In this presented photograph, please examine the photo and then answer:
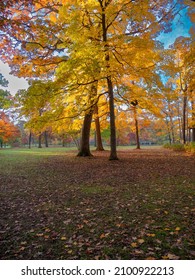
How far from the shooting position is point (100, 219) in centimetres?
440

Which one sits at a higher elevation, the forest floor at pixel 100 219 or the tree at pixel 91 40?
the tree at pixel 91 40

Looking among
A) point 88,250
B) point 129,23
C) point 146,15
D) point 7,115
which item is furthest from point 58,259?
point 7,115

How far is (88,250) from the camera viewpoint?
3.20m

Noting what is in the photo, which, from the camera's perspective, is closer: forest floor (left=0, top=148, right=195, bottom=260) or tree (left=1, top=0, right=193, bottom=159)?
forest floor (left=0, top=148, right=195, bottom=260)

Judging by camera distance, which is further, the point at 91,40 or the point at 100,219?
the point at 91,40

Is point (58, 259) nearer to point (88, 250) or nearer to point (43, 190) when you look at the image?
point (88, 250)

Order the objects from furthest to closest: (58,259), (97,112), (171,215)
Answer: (97,112) < (171,215) < (58,259)

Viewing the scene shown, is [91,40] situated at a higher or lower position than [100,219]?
higher

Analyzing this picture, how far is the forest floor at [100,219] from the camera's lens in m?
3.19

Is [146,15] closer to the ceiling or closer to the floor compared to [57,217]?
closer to the ceiling

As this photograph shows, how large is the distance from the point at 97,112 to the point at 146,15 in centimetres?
1091

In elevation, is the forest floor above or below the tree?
below

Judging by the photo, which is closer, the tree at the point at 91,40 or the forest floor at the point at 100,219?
the forest floor at the point at 100,219

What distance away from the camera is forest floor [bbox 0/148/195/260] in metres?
3.19
